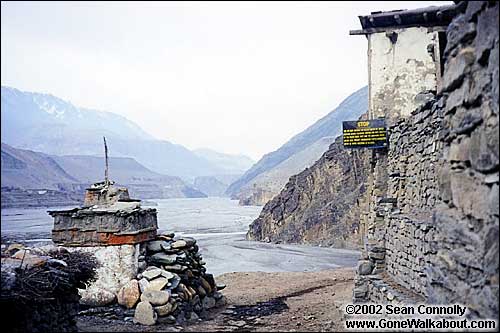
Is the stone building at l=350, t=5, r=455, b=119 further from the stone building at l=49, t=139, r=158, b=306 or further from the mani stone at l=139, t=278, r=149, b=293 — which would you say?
the mani stone at l=139, t=278, r=149, b=293

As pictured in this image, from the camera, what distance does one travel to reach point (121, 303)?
7965 mm

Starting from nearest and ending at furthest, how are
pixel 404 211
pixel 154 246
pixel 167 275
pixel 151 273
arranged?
pixel 151 273 < pixel 167 275 < pixel 154 246 < pixel 404 211

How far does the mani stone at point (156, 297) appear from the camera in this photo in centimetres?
772

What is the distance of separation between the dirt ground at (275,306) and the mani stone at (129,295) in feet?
1.94

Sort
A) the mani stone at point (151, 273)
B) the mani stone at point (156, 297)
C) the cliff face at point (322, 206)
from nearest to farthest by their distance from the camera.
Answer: the mani stone at point (156, 297) < the mani stone at point (151, 273) < the cliff face at point (322, 206)

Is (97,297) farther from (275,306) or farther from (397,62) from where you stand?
(397,62)

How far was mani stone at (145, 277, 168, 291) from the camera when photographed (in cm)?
812

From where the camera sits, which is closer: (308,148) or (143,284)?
(143,284)

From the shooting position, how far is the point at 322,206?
→ 2970 centimetres

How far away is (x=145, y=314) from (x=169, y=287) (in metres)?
0.96

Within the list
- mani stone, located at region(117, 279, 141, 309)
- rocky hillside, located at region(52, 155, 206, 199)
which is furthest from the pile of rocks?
rocky hillside, located at region(52, 155, 206, 199)

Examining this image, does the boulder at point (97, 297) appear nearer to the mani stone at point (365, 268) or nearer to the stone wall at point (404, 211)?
the stone wall at point (404, 211)

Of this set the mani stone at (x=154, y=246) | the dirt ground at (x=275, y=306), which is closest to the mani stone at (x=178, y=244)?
the mani stone at (x=154, y=246)

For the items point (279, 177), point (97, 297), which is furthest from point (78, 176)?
point (97, 297)
